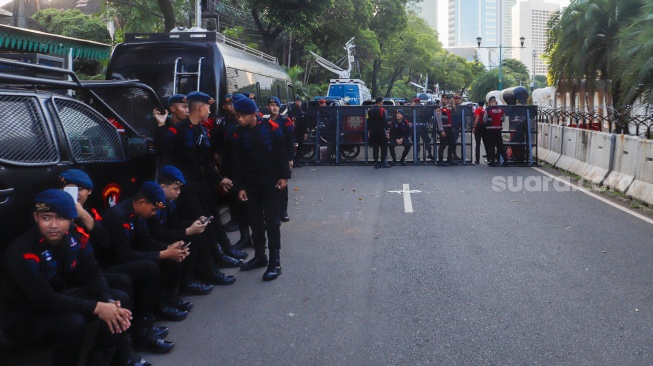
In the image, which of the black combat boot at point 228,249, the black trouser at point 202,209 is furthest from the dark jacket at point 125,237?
the black combat boot at point 228,249

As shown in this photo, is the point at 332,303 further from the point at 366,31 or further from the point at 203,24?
the point at 366,31

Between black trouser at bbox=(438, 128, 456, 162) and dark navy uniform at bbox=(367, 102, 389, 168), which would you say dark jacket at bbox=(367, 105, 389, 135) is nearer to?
dark navy uniform at bbox=(367, 102, 389, 168)

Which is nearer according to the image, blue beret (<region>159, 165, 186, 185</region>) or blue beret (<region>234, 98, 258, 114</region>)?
blue beret (<region>159, 165, 186, 185</region>)

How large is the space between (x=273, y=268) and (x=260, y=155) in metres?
1.22

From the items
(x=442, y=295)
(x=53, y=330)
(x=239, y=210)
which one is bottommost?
(x=442, y=295)

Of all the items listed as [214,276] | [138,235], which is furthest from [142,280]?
[214,276]

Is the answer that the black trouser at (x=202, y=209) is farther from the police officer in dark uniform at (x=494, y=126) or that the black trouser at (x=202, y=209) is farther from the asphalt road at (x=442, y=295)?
the police officer in dark uniform at (x=494, y=126)

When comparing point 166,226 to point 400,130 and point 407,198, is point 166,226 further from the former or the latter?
point 400,130

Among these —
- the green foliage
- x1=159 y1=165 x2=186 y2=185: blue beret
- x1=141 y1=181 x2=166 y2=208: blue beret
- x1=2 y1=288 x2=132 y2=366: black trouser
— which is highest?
the green foliage

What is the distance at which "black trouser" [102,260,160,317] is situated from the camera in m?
5.05

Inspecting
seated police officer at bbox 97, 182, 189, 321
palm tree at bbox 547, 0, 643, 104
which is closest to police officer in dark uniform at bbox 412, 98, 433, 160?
palm tree at bbox 547, 0, 643, 104

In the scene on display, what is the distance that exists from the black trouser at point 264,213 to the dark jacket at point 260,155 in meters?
0.10

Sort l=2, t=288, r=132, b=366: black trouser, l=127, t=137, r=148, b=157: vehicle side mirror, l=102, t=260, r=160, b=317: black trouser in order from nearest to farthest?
l=2, t=288, r=132, b=366: black trouser < l=102, t=260, r=160, b=317: black trouser < l=127, t=137, r=148, b=157: vehicle side mirror

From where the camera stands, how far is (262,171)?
7473 millimetres
